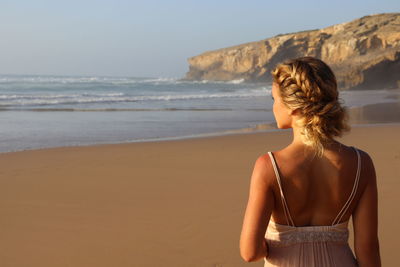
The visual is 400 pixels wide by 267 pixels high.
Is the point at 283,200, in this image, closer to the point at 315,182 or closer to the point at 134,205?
the point at 315,182

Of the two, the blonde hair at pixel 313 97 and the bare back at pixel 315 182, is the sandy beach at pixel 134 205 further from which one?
the blonde hair at pixel 313 97

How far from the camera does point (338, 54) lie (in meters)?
53.5

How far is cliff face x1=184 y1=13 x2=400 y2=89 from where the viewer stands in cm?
4000

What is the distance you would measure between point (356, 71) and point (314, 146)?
41.5 m

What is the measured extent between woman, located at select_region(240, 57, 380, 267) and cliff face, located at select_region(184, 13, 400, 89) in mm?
39962

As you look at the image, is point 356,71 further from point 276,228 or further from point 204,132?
point 276,228

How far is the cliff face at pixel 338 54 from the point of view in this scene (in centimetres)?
4000

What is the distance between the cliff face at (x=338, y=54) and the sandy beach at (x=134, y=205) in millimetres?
34419

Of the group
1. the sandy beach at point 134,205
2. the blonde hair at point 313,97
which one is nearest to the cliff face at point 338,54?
the sandy beach at point 134,205

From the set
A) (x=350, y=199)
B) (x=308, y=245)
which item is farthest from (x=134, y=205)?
(x=350, y=199)

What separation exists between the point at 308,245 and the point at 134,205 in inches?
143

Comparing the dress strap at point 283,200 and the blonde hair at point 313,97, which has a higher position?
the blonde hair at point 313,97

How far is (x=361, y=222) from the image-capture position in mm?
1586

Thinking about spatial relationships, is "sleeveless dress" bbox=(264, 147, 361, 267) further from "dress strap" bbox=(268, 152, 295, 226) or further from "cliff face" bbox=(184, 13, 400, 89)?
"cliff face" bbox=(184, 13, 400, 89)
